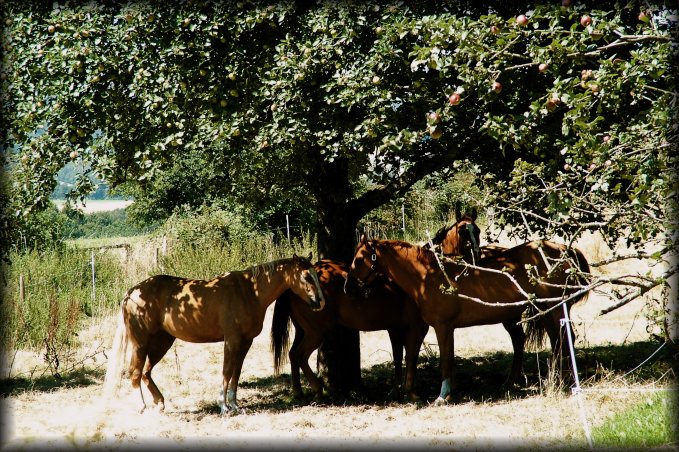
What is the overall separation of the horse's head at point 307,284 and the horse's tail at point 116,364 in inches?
86.1

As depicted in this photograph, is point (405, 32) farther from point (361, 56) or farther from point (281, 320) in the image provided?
point (281, 320)

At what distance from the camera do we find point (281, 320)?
9852 mm

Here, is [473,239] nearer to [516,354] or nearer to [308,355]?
[516,354]

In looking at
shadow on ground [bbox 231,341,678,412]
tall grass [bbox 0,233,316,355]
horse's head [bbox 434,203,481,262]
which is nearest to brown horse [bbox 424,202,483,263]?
horse's head [bbox 434,203,481,262]

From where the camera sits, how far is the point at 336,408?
8680 mm

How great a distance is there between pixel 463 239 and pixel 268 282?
2560 millimetres

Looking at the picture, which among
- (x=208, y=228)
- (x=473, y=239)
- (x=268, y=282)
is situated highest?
(x=208, y=228)

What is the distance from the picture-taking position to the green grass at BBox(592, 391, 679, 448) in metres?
5.52

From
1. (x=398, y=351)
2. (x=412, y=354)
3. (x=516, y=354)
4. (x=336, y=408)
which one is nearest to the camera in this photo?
(x=336, y=408)

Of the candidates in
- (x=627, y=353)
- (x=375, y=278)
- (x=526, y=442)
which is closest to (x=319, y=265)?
(x=375, y=278)

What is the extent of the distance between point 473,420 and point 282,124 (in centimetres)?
380

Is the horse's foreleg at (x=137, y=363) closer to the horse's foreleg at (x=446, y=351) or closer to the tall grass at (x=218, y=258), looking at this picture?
the horse's foreleg at (x=446, y=351)

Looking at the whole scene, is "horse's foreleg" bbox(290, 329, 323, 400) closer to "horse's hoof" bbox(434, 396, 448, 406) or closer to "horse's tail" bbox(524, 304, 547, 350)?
"horse's hoof" bbox(434, 396, 448, 406)

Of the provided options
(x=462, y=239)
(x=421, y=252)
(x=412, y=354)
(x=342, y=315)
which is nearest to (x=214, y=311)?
(x=342, y=315)
